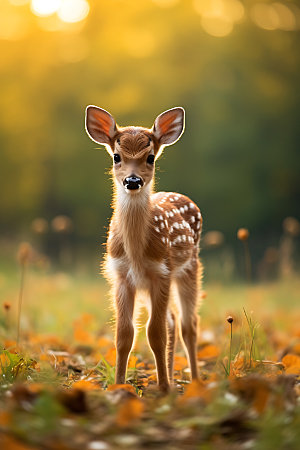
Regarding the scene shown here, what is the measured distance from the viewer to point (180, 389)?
376 cm

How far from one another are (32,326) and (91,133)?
9.64 ft

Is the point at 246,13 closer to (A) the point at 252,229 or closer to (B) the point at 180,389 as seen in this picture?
(A) the point at 252,229

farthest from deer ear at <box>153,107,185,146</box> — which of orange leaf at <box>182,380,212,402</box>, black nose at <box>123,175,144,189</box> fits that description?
orange leaf at <box>182,380,212,402</box>

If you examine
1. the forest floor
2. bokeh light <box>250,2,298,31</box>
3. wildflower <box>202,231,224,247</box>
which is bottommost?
the forest floor

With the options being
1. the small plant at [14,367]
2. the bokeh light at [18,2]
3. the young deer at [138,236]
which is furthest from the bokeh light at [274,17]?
the small plant at [14,367]

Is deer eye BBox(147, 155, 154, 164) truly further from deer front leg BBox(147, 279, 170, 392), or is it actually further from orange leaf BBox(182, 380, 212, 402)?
orange leaf BBox(182, 380, 212, 402)

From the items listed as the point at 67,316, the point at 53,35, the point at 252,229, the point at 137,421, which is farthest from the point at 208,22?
the point at 137,421

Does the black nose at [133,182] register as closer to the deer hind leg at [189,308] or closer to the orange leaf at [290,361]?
the deer hind leg at [189,308]

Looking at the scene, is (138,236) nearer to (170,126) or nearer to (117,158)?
(117,158)

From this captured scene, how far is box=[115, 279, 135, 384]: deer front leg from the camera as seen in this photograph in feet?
11.8

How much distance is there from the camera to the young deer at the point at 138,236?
3619 mm

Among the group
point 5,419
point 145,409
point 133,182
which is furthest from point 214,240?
point 5,419

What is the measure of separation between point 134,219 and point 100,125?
0.68 metres

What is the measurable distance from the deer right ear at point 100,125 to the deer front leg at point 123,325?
0.91 meters
